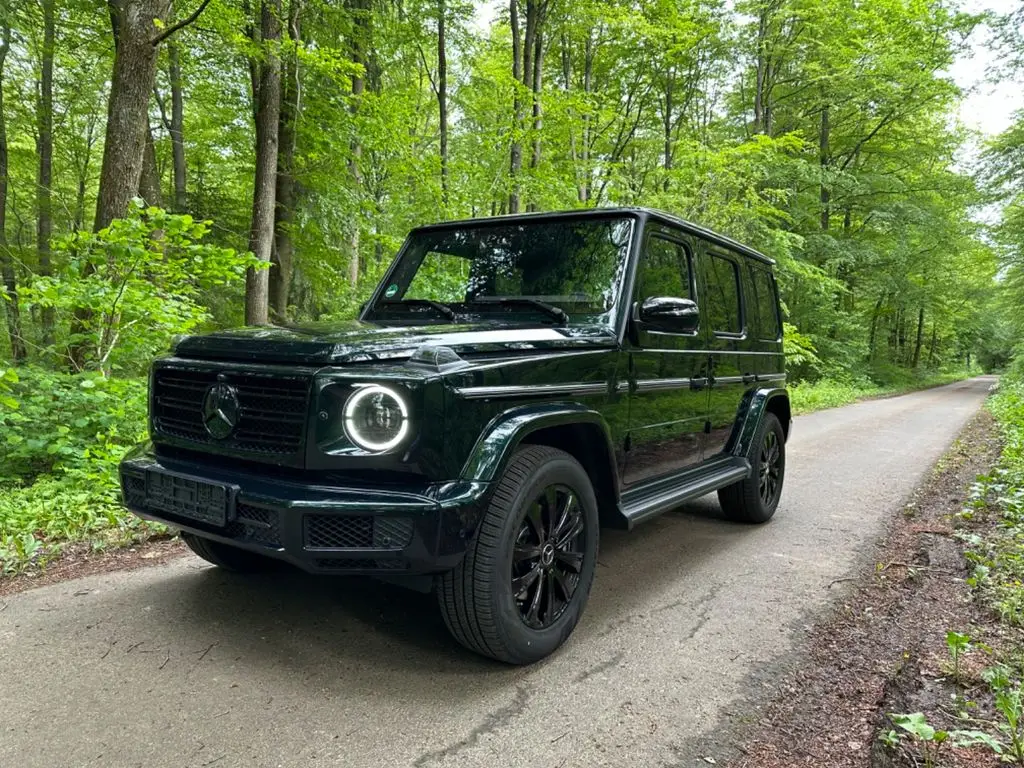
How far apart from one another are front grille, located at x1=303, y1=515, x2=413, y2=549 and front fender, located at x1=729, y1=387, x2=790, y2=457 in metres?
3.20

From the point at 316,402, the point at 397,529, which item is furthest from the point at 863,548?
the point at 316,402

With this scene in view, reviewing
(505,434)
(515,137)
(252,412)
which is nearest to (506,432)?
(505,434)

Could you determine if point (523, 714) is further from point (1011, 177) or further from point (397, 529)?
point (1011, 177)

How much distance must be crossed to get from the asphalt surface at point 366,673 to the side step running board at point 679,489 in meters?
0.49

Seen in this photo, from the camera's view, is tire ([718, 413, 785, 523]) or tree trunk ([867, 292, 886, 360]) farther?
tree trunk ([867, 292, 886, 360])

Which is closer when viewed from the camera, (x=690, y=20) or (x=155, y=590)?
(x=155, y=590)

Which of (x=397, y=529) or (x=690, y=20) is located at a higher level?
(x=690, y=20)

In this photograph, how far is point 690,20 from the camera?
47.6 feet

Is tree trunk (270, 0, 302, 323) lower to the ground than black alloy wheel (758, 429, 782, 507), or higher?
higher

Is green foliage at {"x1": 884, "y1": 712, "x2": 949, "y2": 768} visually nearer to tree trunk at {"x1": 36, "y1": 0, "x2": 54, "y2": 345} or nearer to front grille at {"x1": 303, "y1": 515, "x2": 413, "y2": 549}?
front grille at {"x1": 303, "y1": 515, "x2": 413, "y2": 549}

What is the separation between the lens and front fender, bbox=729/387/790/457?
4523 millimetres

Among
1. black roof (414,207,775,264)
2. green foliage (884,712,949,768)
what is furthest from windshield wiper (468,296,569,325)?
green foliage (884,712,949,768)

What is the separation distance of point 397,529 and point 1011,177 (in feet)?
72.4

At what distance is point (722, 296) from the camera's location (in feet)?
14.1
